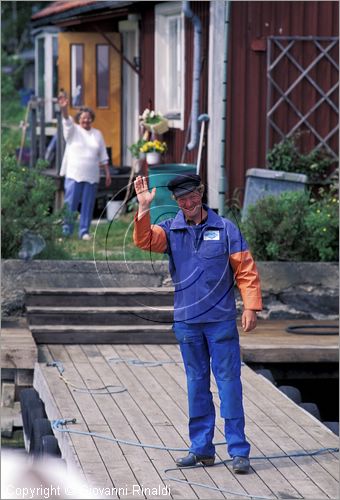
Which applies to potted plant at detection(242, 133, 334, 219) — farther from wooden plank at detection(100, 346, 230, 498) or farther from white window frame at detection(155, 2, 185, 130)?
wooden plank at detection(100, 346, 230, 498)

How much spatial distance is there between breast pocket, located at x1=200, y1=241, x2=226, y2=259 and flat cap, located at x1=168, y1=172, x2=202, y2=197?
313mm

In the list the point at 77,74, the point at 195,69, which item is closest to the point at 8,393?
the point at 195,69

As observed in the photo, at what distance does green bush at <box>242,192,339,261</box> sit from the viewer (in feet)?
36.3

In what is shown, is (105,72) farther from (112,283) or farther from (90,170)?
(112,283)

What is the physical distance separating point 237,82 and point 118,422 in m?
7.28

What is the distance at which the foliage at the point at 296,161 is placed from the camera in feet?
45.1

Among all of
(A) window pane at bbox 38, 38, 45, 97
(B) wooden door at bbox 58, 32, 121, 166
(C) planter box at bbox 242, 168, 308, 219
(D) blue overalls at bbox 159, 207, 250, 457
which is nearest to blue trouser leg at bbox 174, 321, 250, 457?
(D) blue overalls at bbox 159, 207, 250, 457

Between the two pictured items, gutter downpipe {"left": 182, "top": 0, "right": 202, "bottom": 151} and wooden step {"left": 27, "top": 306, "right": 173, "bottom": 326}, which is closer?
wooden step {"left": 27, "top": 306, "right": 173, "bottom": 326}

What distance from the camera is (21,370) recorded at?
31.0 feet

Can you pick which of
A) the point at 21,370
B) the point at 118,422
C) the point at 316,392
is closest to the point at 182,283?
the point at 118,422

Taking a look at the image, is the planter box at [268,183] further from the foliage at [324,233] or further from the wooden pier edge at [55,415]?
the wooden pier edge at [55,415]

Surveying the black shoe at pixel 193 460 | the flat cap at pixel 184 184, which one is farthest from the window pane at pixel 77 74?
the black shoe at pixel 193 460

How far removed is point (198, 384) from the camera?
651cm

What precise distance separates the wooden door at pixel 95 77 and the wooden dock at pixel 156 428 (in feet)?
31.4
